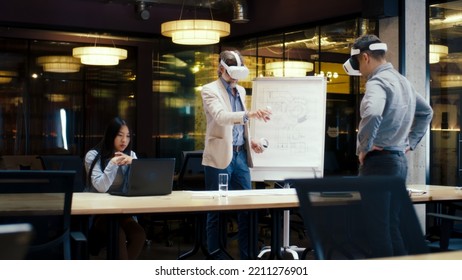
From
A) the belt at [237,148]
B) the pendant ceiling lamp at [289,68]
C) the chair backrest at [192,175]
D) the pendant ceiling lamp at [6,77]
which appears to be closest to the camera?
the belt at [237,148]

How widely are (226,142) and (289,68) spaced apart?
181 inches

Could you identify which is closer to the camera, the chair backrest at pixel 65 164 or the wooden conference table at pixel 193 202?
the wooden conference table at pixel 193 202

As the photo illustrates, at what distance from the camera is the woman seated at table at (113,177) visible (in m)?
4.30

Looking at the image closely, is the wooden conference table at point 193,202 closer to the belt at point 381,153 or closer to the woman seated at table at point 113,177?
the woman seated at table at point 113,177

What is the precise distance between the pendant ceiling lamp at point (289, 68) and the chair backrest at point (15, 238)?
7.79 m

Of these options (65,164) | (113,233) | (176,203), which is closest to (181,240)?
(65,164)

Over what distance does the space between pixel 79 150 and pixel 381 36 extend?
6031mm

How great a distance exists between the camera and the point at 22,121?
35.9 ft

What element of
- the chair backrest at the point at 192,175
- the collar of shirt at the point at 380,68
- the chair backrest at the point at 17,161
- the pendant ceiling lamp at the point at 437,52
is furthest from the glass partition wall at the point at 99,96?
the collar of shirt at the point at 380,68

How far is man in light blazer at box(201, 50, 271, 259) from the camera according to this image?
4738mm

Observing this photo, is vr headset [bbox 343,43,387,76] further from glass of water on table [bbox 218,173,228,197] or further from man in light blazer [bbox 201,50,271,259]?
glass of water on table [bbox 218,173,228,197]

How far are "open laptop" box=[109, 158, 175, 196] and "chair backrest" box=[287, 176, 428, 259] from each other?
6.74 ft

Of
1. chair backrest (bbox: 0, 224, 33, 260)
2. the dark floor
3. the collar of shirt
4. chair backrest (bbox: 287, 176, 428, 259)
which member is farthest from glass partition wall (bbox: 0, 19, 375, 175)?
chair backrest (bbox: 0, 224, 33, 260)

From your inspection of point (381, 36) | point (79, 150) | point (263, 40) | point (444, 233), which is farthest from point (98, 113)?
point (444, 233)
